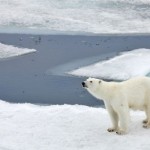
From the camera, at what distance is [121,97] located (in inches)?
165

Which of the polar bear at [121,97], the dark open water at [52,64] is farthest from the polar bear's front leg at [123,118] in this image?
the dark open water at [52,64]

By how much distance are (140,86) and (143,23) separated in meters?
8.48

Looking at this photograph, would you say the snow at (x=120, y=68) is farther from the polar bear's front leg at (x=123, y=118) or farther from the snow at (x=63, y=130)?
the polar bear's front leg at (x=123, y=118)

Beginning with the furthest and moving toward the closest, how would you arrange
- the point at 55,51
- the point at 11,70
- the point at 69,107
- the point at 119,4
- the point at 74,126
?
the point at 119,4 → the point at 55,51 → the point at 11,70 → the point at 69,107 → the point at 74,126

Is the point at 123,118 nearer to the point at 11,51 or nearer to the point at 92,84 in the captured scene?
the point at 92,84

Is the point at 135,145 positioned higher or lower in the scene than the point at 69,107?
higher

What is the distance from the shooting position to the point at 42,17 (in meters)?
13.1

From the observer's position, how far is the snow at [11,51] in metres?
8.81

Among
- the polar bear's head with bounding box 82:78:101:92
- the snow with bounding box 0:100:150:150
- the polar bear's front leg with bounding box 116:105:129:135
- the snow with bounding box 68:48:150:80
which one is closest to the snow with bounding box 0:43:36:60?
the snow with bounding box 68:48:150:80

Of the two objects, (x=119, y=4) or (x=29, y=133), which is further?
(x=119, y=4)

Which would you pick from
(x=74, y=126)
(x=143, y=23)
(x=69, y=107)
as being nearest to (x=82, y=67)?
(x=69, y=107)

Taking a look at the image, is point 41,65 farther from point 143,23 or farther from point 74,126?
point 143,23

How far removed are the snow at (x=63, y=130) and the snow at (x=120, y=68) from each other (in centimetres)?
227

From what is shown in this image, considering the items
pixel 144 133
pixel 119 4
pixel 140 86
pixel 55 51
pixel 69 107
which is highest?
pixel 140 86
